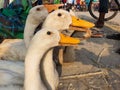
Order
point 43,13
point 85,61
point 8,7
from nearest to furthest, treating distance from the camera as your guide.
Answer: point 43,13
point 85,61
point 8,7

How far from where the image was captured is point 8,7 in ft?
23.4

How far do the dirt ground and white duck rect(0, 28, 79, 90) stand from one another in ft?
1.86

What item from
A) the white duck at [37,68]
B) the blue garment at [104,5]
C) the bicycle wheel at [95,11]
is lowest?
the bicycle wheel at [95,11]

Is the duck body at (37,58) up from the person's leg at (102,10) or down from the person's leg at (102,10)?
up

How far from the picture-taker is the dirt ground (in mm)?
4812

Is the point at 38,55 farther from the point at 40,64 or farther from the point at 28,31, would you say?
the point at 28,31

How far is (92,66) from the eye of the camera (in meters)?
5.58

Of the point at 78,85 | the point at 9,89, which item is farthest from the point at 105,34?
the point at 9,89

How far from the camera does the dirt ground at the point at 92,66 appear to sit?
4.81 m

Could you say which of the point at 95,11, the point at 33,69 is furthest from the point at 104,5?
the point at 33,69

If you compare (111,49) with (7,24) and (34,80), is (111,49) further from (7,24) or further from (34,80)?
(34,80)

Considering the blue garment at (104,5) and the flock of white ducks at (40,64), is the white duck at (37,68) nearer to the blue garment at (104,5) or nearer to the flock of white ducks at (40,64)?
the flock of white ducks at (40,64)

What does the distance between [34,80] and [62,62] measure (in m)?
1.65

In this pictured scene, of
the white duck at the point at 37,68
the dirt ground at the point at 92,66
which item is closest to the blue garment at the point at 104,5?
the dirt ground at the point at 92,66
